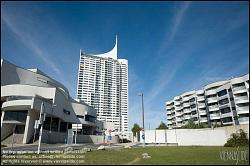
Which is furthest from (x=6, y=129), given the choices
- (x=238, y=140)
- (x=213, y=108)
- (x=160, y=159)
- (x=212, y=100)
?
(x=212, y=100)

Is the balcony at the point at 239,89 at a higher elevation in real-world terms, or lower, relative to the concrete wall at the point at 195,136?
higher

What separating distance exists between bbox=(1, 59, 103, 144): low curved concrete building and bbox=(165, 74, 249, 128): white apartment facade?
42.6 m

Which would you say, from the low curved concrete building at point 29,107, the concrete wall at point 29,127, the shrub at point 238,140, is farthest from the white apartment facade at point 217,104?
the concrete wall at point 29,127

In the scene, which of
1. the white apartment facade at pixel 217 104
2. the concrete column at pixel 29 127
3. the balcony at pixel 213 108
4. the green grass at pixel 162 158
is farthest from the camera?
the balcony at pixel 213 108

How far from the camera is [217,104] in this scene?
216 feet

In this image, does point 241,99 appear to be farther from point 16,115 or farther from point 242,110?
point 16,115

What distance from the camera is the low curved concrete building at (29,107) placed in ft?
142

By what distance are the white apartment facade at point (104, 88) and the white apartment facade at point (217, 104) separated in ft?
276

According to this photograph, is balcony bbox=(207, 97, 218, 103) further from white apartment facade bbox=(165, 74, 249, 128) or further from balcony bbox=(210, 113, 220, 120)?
balcony bbox=(210, 113, 220, 120)

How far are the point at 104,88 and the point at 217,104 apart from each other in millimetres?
125252

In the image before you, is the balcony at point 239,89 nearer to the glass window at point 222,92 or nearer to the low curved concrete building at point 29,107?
the glass window at point 222,92

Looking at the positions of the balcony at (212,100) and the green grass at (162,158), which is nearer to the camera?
the green grass at (162,158)

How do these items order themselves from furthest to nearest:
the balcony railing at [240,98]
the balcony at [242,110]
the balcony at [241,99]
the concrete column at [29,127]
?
1. the balcony railing at [240,98]
2. the balcony at [241,99]
3. the balcony at [242,110]
4. the concrete column at [29,127]

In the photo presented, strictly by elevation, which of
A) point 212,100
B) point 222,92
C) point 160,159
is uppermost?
point 222,92
